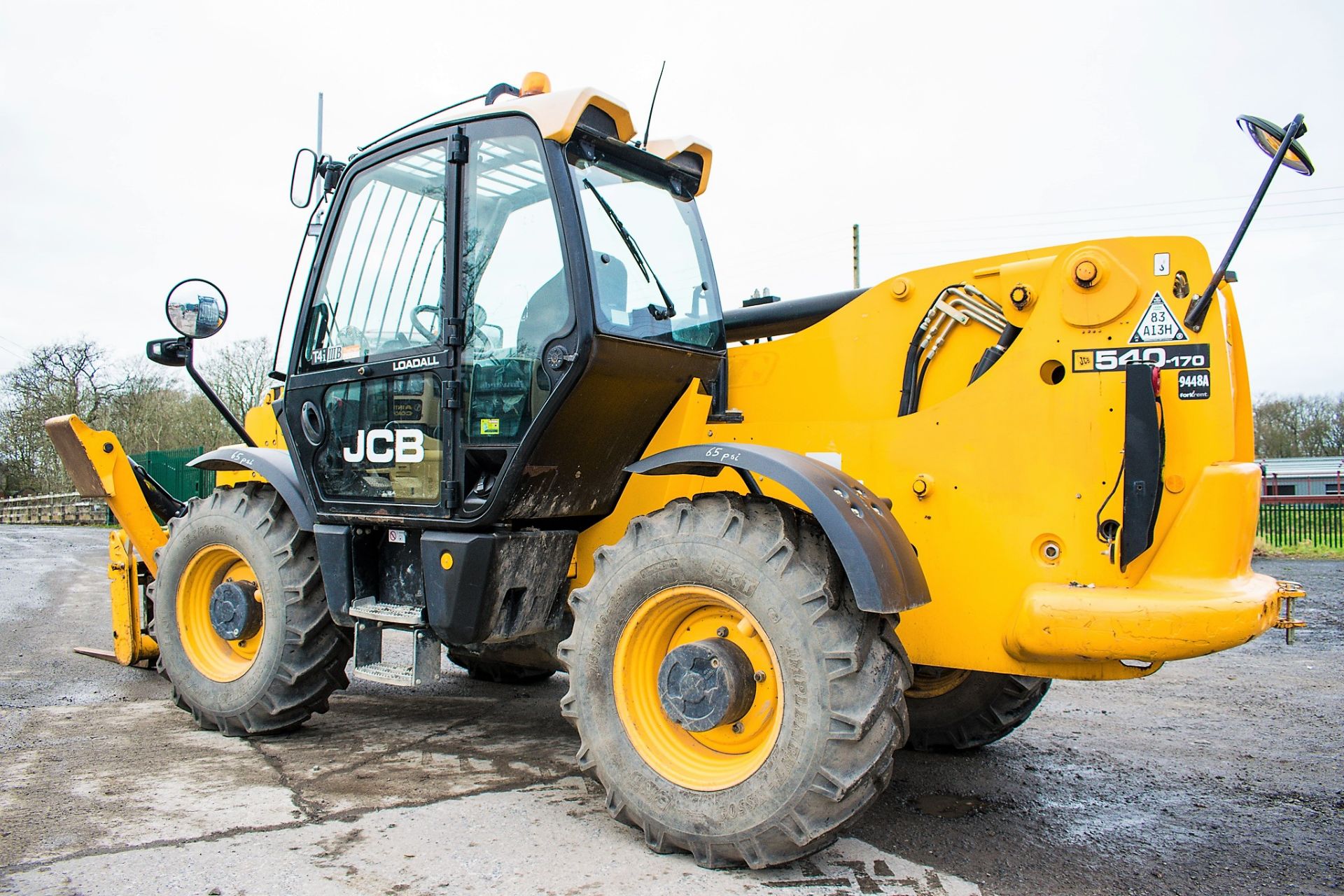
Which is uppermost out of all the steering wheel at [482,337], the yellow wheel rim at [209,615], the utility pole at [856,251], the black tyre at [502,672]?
the utility pole at [856,251]

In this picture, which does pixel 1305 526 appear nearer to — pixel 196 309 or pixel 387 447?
pixel 387 447

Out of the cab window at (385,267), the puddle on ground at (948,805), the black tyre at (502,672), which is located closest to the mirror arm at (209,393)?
the cab window at (385,267)

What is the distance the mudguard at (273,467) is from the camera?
15.3 feet

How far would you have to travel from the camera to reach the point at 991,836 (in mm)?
3561

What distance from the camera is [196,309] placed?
493 cm

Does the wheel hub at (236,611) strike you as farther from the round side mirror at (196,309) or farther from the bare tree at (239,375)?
the bare tree at (239,375)

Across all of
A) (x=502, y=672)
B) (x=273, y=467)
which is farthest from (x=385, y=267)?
(x=502, y=672)

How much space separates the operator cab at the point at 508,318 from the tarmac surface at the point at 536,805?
3.84ft

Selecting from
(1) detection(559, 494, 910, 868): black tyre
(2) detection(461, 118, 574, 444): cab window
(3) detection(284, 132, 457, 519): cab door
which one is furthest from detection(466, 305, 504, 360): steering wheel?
(1) detection(559, 494, 910, 868): black tyre

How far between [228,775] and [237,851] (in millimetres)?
986

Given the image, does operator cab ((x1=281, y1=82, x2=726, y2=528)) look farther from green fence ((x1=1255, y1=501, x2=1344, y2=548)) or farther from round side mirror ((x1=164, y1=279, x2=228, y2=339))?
green fence ((x1=1255, y1=501, x2=1344, y2=548))

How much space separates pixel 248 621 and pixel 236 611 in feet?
0.27

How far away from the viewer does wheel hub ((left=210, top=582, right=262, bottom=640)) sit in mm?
4824

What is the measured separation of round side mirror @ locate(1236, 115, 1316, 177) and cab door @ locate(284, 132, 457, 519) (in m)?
2.94
